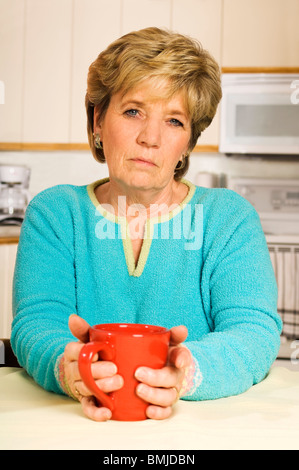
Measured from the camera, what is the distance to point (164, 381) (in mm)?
645

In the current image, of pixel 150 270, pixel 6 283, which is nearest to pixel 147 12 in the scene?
pixel 6 283

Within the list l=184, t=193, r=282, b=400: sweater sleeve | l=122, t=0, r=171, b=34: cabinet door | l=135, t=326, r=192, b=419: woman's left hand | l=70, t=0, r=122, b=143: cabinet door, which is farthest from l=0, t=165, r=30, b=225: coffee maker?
l=135, t=326, r=192, b=419: woman's left hand

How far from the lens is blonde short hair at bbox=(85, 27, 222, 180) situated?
42.1 inches

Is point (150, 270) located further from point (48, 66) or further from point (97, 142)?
point (48, 66)

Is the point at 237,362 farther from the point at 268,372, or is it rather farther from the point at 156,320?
the point at 156,320

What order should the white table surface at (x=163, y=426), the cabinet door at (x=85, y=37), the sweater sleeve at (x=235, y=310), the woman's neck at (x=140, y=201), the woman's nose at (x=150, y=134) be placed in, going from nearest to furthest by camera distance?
the white table surface at (x=163, y=426), the sweater sleeve at (x=235, y=310), the woman's nose at (x=150, y=134), the woman's neck at (x=140, y=201), the cabinet door at (x=85, y=37)

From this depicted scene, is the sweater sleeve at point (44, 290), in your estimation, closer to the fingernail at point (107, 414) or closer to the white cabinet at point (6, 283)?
the fingernail at point (107, 414)

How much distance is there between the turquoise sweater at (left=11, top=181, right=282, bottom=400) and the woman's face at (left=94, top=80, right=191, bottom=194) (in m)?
0.09

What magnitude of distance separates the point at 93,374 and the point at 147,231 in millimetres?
554

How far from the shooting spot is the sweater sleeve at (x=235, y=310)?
77cm

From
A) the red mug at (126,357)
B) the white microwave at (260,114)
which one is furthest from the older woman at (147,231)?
the white microwave at (260,114)

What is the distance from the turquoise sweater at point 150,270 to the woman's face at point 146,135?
0.31 feet

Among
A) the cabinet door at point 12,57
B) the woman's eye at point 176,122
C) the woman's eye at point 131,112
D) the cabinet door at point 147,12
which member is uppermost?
the cabinet door at point 147,12

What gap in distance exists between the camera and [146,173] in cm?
110
